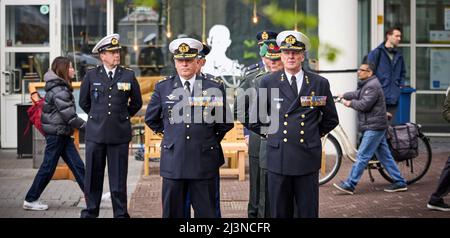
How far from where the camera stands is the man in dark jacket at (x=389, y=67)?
13789 mm

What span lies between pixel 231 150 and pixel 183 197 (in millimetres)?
5270

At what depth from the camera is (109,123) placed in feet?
31.0

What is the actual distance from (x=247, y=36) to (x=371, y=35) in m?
2.26

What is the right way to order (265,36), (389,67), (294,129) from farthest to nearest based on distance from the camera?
(389,67)
(265,36)
(294,129)

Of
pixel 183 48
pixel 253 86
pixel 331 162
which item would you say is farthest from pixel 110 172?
pixel 331 162

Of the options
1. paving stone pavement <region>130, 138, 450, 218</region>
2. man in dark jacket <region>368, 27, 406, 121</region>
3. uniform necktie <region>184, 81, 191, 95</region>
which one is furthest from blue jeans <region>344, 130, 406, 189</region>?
uniform necktie <region>184, 81, 191, 95</region>

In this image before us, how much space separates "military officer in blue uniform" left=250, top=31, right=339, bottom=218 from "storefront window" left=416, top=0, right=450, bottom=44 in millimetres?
10396

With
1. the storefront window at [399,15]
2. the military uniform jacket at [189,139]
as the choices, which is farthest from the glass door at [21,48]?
the military uniform jacket at [189,139]

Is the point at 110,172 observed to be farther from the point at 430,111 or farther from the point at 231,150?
the point at 430,111

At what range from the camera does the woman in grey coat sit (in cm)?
1038

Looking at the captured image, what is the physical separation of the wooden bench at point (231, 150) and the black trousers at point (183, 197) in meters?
5.17

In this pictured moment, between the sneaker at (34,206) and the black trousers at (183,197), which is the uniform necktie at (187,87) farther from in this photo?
the sneaker at (34,206)
